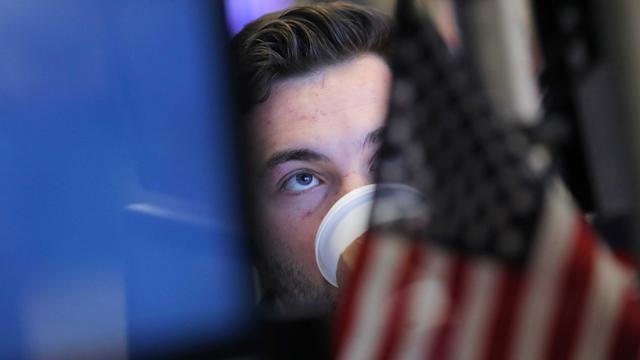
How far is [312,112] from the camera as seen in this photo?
61cm

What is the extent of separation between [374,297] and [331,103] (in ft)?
0.57

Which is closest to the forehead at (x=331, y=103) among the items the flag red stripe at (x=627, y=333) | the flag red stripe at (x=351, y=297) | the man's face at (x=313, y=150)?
the man's face at (x=313, y=150)

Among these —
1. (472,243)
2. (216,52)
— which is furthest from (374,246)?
(216,52)

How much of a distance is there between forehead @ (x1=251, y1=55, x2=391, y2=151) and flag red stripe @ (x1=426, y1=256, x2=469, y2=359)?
14 cm

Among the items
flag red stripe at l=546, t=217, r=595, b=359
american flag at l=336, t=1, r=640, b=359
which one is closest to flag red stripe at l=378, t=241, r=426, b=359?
american flag at l=336, t=1, r=640, b=359

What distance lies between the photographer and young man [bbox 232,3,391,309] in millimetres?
598

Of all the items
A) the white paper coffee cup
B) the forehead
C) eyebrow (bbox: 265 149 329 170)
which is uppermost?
the forehead

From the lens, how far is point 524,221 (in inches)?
20.9

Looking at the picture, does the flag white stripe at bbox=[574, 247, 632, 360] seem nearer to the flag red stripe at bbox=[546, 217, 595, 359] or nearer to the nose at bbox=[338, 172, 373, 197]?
the flag red stripe at bbox=[546, 217, 595, 359]

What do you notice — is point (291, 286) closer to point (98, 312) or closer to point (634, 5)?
point (98, 312)

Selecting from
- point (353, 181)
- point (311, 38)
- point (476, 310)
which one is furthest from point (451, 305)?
point (311, 38)

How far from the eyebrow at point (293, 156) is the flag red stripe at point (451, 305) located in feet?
0.48

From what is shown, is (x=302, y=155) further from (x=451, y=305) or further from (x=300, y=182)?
(x=451, y=305)

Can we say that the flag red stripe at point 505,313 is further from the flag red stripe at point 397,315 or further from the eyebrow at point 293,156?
the eyebrow at point 293,156
